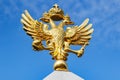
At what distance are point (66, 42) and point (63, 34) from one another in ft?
0.39

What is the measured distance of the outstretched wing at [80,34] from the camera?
299 inches

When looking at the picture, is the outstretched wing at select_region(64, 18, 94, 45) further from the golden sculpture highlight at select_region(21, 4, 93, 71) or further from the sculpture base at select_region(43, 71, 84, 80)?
the sculpture base at select_region(43, 71, 84, 80)

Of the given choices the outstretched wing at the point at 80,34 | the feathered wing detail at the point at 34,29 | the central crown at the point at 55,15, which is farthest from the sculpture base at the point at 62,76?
the central crown at the point at 55,15

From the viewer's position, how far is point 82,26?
306 inches

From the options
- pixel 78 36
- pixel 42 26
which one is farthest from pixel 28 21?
pixel 78 36

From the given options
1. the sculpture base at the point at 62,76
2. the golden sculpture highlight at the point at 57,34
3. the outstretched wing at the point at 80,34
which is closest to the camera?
the sculpture base at the point at 62,76

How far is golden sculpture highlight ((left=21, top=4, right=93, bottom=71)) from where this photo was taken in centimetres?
732

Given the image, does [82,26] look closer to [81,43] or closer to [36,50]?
[81,43]

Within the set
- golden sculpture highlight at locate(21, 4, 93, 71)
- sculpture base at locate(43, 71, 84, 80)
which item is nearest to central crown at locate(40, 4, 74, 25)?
golden sculpture highlight at locate(21, 4, 93, 71)

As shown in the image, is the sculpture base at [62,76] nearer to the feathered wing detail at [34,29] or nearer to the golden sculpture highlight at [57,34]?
the golden sculpture highlight at [57,34]

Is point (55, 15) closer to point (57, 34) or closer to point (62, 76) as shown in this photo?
point (57, 34)

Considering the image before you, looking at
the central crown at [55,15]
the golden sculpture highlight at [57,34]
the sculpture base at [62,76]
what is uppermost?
the central crown at [55,15]

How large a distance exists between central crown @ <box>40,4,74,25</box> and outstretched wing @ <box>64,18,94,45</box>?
15cm

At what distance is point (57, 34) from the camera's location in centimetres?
746
